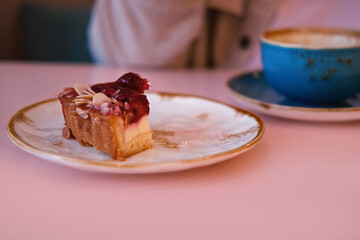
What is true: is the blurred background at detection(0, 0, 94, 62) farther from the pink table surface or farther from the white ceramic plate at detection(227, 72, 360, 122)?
the pink table surface

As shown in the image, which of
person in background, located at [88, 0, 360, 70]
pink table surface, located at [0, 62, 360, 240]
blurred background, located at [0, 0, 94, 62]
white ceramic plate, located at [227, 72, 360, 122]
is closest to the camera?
pink table surface, located at [0, 62, 360, 240]

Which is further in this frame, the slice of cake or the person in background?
the person in background

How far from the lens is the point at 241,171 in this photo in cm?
63

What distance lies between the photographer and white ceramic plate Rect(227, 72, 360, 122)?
769 millimetres

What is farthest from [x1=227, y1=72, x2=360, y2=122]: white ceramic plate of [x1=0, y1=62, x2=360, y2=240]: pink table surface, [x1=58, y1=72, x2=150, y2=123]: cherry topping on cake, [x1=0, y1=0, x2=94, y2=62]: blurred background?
[x1=0, y1=0, x2=94, y2=62]: blurred background

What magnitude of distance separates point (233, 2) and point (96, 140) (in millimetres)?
826

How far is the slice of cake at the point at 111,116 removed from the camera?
604mm

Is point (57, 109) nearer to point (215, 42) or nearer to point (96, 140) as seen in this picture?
point (96, 140)

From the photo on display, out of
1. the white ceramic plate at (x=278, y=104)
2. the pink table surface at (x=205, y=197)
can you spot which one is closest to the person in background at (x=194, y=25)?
the white ceramic plate at (x=278, y=104)

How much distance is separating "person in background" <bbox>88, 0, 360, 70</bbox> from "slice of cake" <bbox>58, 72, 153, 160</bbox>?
0.66 m

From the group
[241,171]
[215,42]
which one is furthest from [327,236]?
[215,42]

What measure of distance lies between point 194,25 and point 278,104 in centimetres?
53

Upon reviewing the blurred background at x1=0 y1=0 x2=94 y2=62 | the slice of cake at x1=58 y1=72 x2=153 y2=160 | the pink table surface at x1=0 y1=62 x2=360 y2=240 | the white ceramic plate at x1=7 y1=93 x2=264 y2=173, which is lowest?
the blurred background at x1=0 y1=0 x2=94 y2=62

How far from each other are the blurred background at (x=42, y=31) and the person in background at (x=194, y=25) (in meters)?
0.52
